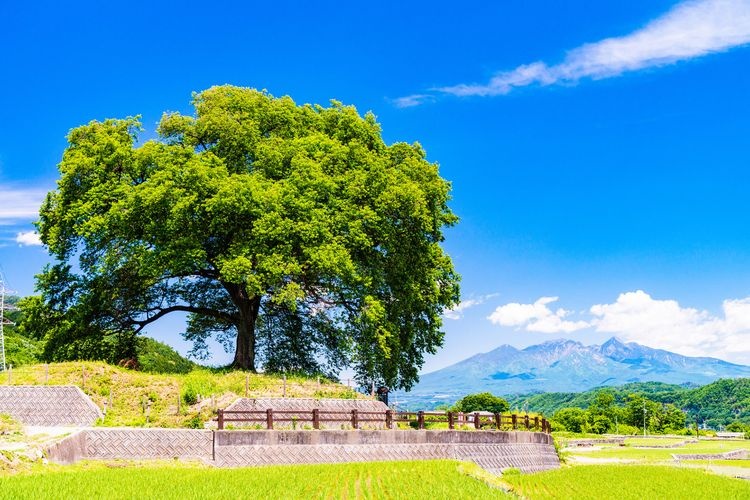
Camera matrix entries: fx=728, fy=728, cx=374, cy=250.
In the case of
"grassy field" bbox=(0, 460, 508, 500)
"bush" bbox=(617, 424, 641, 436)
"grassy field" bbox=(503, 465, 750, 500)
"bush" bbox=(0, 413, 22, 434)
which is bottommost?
"bush" bbox=(617, 424, 641, 436)

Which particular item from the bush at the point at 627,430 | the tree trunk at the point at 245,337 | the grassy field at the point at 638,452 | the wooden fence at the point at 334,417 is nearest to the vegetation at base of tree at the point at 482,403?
the grassy field at the point at 638,452

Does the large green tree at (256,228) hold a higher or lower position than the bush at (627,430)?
higher

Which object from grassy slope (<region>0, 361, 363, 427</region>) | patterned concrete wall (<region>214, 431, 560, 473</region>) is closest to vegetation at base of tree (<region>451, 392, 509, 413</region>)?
patterned concrete wall (<region>214, 431, 560, 473</region>)

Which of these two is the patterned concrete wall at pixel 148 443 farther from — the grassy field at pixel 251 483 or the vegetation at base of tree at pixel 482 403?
the vegetation at base of tree at pixel 482 403

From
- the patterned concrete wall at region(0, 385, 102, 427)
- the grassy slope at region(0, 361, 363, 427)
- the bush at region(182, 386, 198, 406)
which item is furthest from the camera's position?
the bush at region(182, 386, 198, 406)

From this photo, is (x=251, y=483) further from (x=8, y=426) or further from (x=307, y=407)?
(x=307, y=407)

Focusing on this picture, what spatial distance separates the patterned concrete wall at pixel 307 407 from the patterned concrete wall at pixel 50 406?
519 centimetres

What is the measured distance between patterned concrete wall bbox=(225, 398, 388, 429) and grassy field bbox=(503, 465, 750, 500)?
6152 millimetres

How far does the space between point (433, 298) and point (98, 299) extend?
17.5 m

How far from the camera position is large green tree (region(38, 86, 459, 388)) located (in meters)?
32.8

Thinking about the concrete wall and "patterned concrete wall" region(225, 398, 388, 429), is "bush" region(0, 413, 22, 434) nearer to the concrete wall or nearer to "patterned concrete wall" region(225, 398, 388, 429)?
the concrete wall

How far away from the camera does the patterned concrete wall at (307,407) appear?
2664 cm

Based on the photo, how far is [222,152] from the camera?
36.6 meters

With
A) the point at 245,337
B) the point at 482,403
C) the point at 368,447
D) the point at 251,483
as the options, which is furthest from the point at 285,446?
the point at 482,403
